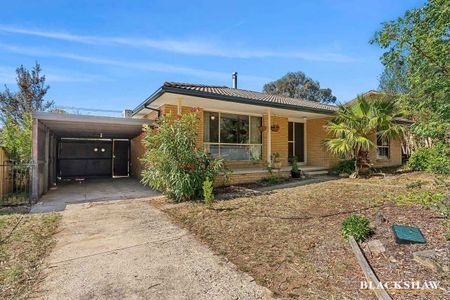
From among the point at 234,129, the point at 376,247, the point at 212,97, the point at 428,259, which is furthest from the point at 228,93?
the point at 428,259

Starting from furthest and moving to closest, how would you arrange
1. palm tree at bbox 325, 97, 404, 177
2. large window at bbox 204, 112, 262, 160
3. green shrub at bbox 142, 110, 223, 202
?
large window at bbox 204, 112, 262, 160 < palm tree at bbox 325, 97, 404, 177 < green shrub at bbox 142, 110, 223, 202

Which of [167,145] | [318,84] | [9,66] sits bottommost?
[167,145]

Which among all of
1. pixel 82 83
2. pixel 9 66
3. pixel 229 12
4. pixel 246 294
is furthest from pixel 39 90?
pixel 246 294

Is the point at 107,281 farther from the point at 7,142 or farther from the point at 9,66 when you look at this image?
the point at 9,66

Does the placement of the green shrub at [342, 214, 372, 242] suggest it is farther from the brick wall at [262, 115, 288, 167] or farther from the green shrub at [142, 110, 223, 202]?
the brick wall at [262, 115, 288, 167]

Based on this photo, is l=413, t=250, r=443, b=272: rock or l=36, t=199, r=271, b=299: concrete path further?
l=413, t=250, r=443, b=272: rock

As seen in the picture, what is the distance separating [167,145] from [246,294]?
16.7 ft

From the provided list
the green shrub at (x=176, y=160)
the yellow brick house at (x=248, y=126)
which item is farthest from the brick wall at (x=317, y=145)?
the green shrub at (x=176, y=160)

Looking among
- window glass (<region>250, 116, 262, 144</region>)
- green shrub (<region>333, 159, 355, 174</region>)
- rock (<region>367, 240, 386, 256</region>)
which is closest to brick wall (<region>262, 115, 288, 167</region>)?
window glass (<region>250, 116, 262, 144</region>)

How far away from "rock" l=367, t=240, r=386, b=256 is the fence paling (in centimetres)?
845

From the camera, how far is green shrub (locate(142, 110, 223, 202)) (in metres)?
7.14

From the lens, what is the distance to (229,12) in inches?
363

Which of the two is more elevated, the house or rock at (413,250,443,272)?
the house

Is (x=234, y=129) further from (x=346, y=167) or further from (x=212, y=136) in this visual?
(x=346, y=167)
